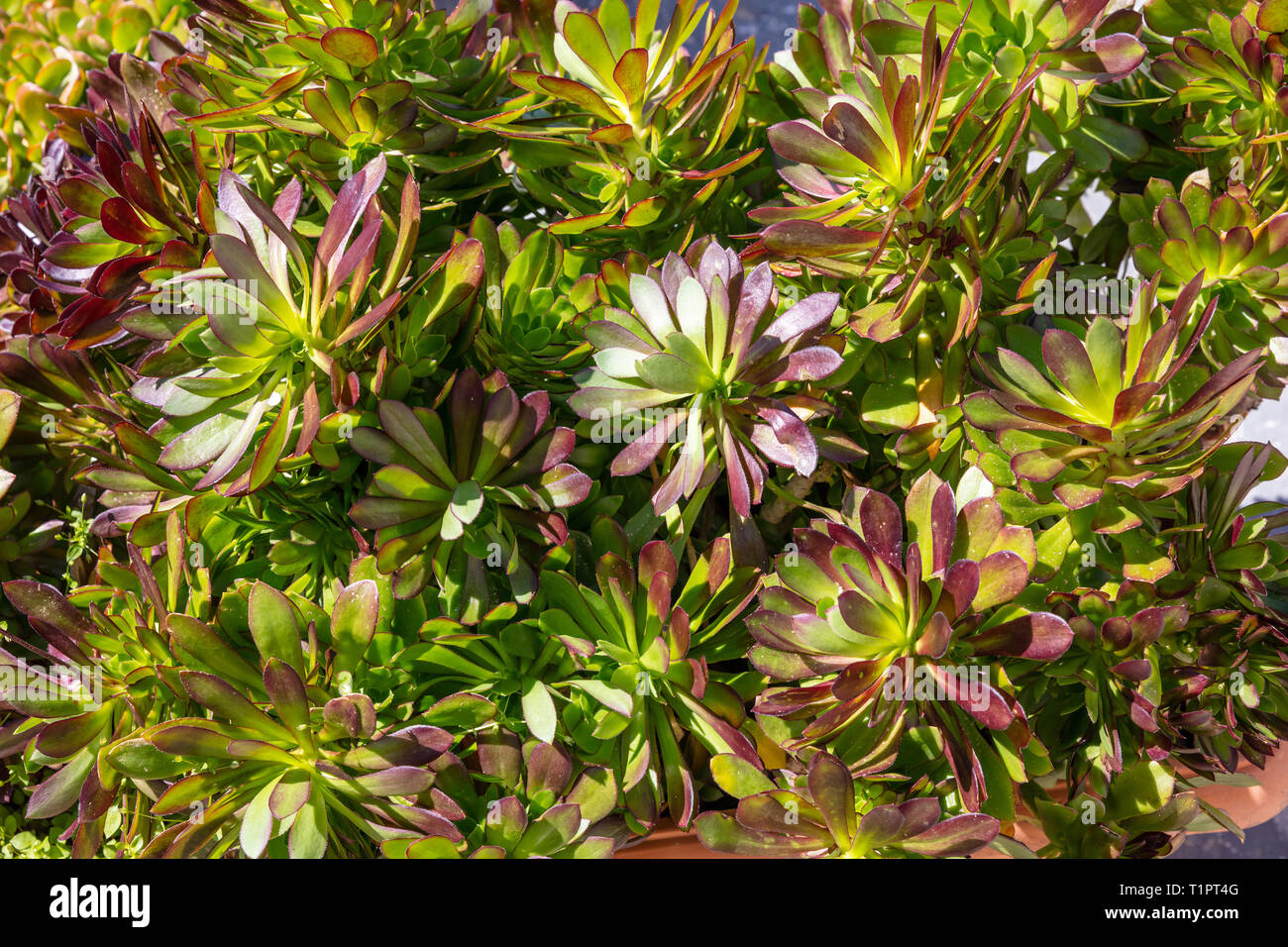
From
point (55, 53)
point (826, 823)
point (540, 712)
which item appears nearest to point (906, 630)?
point (826, 823)

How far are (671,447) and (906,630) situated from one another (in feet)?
0.72

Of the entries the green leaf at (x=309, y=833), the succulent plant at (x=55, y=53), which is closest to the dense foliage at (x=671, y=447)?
the green leaf at (x=309, y=833)

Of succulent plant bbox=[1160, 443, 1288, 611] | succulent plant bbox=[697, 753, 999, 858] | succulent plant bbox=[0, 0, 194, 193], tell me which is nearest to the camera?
succulent plant bbox=[697, 753, 999, 858]

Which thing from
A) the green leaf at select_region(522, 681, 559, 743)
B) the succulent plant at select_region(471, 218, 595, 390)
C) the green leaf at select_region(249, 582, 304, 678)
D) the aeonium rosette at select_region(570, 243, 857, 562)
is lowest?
the green leaf at select_region(522, 681, 559, 743)

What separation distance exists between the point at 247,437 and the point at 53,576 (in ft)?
1.57

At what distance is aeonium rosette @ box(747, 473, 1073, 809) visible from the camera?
61 cm

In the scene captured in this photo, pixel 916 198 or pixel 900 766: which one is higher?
pixel 916 198

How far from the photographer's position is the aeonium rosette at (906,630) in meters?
0.61

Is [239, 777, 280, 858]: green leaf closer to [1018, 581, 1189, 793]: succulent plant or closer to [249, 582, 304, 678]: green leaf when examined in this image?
[249, 582, 304, 678]: green leaf

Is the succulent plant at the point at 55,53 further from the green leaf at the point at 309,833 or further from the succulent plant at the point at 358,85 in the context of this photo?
the green leaf at the point at 309,833

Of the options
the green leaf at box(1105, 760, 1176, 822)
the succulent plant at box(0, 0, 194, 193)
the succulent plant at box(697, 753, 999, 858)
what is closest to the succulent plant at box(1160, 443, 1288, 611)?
the green leaf at box(1105, 760, 1176, 822)
